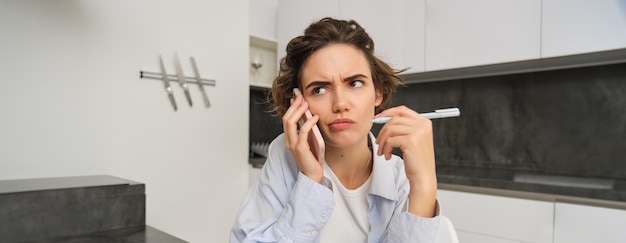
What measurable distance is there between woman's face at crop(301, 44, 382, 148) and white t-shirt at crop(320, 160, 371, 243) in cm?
12

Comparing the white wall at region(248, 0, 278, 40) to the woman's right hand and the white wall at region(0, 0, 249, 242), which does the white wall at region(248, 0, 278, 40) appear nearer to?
the white wall at region(0, 0, 249, 242)

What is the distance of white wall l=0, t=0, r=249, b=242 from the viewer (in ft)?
4.83

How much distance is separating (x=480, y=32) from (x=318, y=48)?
3.48 feet

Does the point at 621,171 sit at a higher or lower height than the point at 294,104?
lower

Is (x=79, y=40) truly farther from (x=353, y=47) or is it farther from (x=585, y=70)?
(x=585, y=70)

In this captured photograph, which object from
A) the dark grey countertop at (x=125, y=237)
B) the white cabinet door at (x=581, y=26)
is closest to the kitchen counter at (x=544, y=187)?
the white cabinet door at (x=581, y=26)

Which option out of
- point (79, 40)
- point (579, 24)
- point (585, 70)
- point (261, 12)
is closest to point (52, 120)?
point (79, 40)

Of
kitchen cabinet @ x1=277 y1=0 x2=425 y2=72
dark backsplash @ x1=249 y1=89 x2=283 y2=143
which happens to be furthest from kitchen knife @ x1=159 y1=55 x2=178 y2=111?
kitchen cabinet @ x1=277 y1=0 x2=425 y2=72

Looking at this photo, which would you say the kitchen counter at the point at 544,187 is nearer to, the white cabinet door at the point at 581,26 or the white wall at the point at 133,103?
the white cabinet door at the point at 581,26

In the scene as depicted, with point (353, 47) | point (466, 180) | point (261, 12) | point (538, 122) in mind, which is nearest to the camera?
point (353, 47)

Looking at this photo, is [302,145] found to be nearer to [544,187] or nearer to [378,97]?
[378,97]

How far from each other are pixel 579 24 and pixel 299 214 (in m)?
1.36

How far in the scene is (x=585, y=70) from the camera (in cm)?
166

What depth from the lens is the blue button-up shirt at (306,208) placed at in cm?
70
